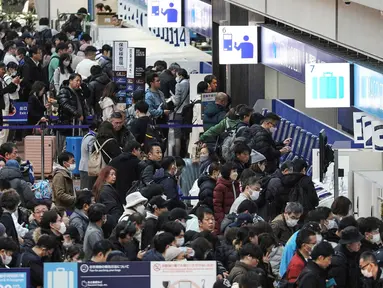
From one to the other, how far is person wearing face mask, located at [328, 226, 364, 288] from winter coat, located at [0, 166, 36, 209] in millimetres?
4957

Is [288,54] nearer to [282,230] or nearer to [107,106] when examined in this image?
[107,106]

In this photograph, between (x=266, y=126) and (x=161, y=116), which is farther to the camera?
(x=161, y=116)

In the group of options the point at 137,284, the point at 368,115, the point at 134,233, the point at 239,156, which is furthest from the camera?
the point at 239,156

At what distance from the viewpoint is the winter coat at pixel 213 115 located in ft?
73.6

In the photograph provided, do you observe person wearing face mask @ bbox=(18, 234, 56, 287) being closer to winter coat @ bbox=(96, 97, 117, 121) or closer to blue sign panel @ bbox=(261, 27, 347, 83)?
blue sign panel @ bbox=(261, 27, 347, 83)

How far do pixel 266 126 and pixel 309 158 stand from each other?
1.20m

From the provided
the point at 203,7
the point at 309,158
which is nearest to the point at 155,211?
the point at 309,158

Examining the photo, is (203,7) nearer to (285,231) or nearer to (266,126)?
(266,126)

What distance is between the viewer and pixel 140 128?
70.0 ft

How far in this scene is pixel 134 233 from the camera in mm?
14422

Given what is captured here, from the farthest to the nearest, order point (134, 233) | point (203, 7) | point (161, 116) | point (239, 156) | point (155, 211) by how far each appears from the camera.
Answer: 1. point (203, 7)
2. point (161, 116)
3. point (239, 156)
4. point (155, 211)
5. point (134, 233)

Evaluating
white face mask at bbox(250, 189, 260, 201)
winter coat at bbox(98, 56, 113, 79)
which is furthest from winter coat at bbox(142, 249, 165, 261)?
winter coat at bbox(98, 56, 113, 79)

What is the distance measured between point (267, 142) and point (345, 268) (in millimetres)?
6298

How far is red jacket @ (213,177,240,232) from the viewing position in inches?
668
